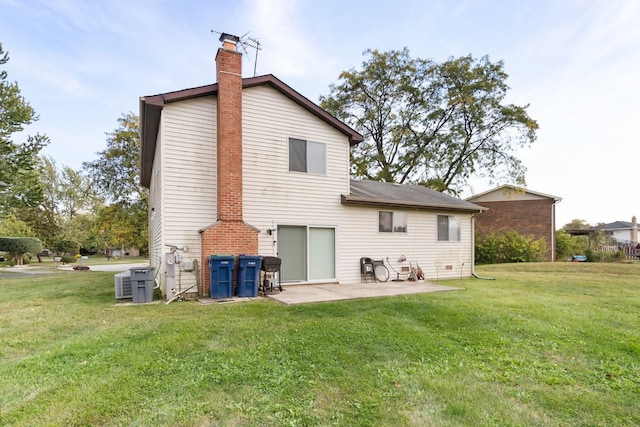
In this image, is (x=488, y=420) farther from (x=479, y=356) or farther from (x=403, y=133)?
(x=403, y=133)

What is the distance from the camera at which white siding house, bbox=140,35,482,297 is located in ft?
26.5

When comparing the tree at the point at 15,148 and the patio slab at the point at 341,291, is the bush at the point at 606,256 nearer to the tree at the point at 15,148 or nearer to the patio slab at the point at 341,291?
the patio slab at the point at 341,291

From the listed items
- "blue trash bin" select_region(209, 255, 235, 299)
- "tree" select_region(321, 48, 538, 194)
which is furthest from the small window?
"tree" select_region(321, 48, 538, 194)

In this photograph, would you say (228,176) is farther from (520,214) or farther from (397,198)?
(520,214)

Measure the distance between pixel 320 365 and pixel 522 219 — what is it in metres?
23.1

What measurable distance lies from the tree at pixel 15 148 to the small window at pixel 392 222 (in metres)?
18.6

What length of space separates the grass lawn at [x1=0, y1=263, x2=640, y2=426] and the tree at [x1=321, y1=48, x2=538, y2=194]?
17587mm

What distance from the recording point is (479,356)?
4.12 meters

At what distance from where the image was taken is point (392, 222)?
1124 centimetres

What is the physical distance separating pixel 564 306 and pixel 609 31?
9368 millimetres

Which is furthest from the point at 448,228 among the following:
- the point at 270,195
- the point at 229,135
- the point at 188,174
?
the point at 188,174

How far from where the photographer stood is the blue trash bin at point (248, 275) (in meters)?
7.88

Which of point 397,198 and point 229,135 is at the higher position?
point 229,135

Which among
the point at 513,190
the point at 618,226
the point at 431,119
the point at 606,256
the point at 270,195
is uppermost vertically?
the point at 431,119
